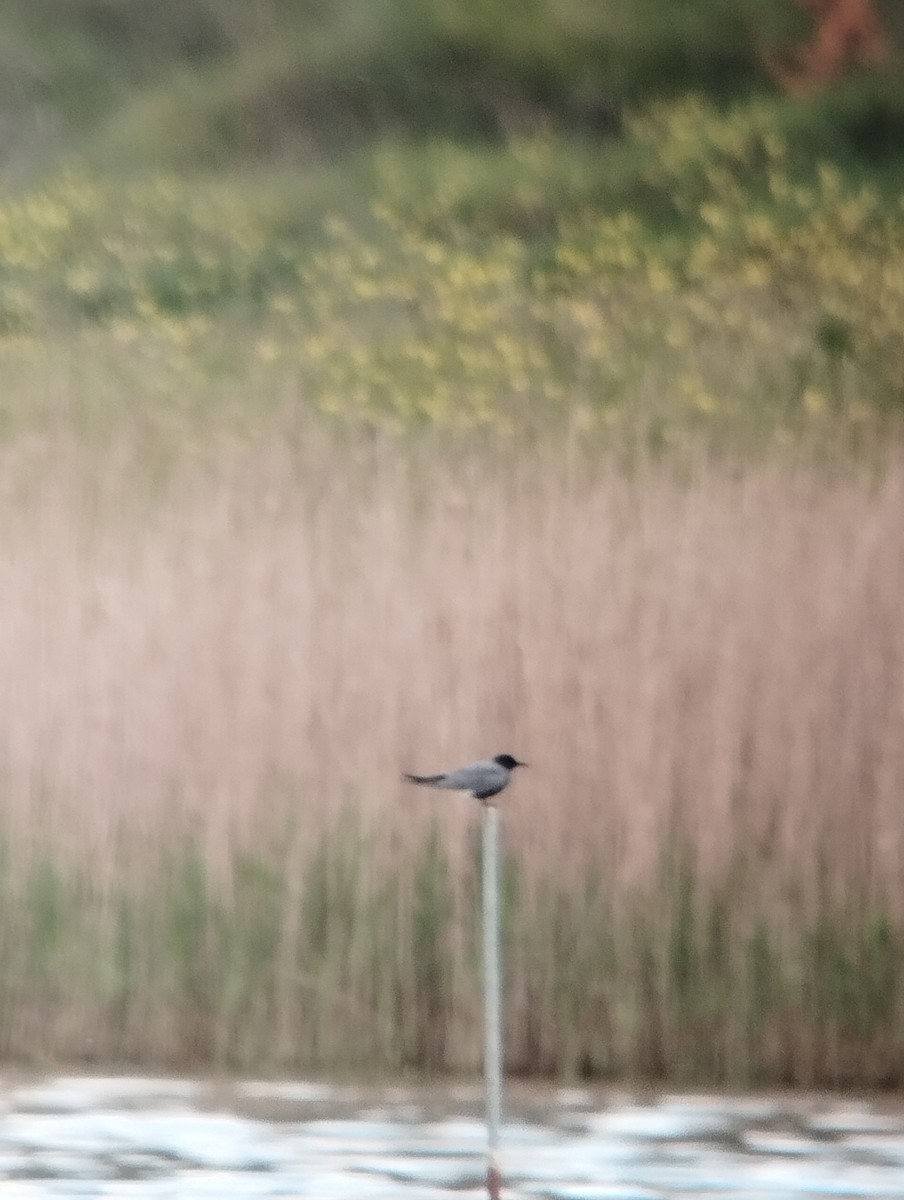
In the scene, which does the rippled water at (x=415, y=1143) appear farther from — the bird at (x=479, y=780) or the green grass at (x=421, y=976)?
the bird at (x=479, y=780)

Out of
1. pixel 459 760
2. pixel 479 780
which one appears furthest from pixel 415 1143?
pixel 459 760

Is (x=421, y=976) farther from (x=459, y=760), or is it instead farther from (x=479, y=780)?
(x=479, y=780)

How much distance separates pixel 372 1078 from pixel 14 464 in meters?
1.13

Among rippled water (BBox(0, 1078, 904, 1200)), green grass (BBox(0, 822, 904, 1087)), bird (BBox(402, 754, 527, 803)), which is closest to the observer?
rippled water (BBox(0, 1078, 904, 1200))

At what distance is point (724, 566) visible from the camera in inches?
143

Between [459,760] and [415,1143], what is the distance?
0.70m

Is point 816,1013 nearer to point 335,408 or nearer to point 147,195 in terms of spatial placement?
point 335,408

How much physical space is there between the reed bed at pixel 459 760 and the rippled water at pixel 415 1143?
0.54 ft

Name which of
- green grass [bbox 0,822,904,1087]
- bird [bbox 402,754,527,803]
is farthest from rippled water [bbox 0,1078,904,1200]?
bird [bbox 402,754,527,803]

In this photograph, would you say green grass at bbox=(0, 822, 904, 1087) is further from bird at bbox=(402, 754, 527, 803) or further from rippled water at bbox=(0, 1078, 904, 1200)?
bird at bbox=(402, 754, 527, 803)

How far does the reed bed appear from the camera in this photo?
3.55 m

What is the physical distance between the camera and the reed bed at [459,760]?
3547 millimetres

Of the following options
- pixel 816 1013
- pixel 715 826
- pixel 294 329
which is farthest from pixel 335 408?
pixel 816 1013

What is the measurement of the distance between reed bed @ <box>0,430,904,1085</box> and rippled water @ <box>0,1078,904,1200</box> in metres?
0.16
